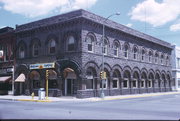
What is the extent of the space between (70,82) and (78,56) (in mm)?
→ 3718

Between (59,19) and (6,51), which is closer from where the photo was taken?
(59,19)

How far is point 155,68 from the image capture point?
4578cm

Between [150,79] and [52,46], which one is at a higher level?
[52,46]

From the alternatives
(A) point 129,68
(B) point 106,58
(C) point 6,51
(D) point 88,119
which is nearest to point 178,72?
(A) point 129,68

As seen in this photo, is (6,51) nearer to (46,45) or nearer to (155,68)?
(46,45)

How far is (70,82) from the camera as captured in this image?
30.2 metres

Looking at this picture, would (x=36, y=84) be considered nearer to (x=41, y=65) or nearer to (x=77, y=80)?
(x=41, y=65)

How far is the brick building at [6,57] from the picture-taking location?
36812 mm

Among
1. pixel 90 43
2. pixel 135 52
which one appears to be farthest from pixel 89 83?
pixel 135 52

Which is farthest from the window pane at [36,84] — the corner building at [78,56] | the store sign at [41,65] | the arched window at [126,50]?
the arched window at [126,50]

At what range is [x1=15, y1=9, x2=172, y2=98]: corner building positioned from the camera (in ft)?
95.6

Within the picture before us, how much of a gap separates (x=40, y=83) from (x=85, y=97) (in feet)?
25.0

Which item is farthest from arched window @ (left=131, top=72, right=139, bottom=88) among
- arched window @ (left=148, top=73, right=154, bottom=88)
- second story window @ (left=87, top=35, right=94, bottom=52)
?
second story window @ (left=87, top=35, right=94, bottom=52)

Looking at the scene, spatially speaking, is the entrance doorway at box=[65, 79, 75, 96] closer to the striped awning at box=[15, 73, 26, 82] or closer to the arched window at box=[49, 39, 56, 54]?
the arched window at box=[49, 39, 56, 54]
